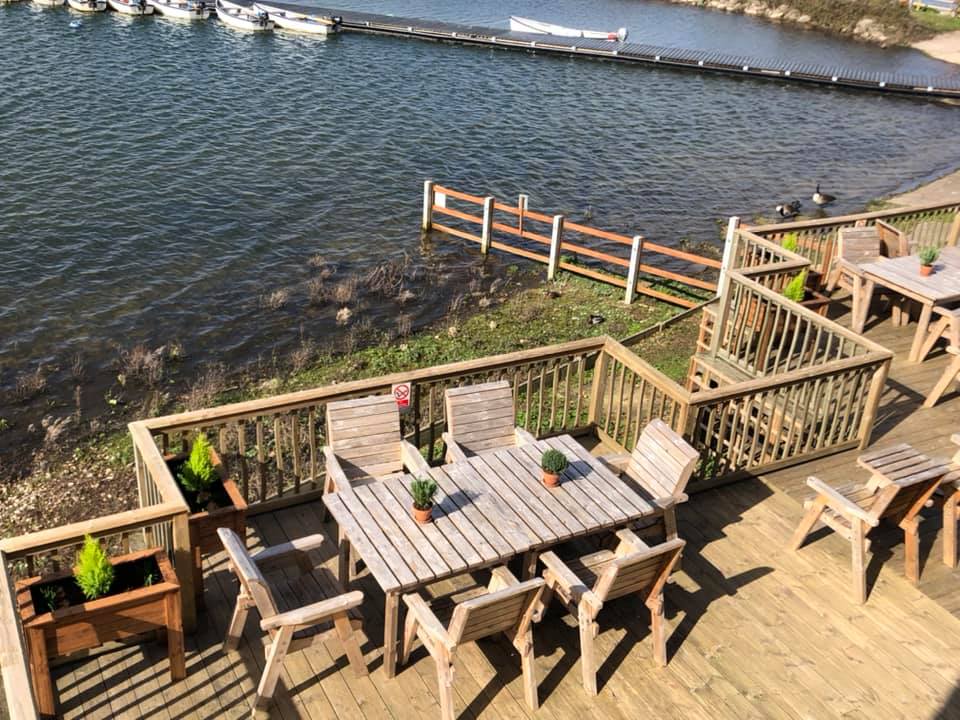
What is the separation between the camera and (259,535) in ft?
24.1

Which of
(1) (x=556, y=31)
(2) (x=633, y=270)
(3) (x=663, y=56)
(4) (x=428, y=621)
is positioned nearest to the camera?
(4) (x=428, y=621)

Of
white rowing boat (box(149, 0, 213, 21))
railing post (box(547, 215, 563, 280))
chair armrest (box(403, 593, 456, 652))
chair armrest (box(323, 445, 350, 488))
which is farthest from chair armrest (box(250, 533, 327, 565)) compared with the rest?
white rowing boat (box(149, 0, 213, 21))

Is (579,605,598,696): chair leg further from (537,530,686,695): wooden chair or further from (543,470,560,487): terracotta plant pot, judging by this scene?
(543,470,560,487): terracotta plant pot

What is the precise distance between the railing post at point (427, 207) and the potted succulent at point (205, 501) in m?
14.5

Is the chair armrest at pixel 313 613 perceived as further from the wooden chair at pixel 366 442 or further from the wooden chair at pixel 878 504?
the wooden chair at pixel 878 504

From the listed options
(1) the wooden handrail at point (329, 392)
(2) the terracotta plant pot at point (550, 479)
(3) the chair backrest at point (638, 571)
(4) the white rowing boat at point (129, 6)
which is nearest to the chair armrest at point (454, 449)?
(1) the wooden handrail at point (329, 392)

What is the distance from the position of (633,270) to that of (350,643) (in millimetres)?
12853

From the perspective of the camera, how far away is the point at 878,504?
23.0 feet

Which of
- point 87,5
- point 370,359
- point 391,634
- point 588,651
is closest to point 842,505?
point 588,651

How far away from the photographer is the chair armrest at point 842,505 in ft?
22.5

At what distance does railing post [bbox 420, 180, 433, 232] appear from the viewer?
66.8 ft

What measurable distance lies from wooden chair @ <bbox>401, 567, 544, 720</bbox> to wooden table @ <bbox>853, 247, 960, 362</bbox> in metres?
7.78

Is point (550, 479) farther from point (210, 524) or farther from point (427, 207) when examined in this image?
point (427, 207)

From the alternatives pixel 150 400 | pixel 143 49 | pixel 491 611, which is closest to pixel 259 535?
pixel 491 611
